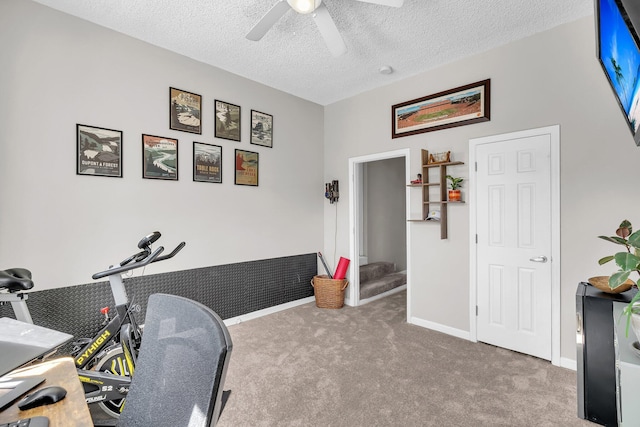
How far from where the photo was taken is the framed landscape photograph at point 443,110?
311 centimetres

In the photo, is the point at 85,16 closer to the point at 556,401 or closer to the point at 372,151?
the point at 372,151

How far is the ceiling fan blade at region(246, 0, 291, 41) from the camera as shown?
2.07 meters

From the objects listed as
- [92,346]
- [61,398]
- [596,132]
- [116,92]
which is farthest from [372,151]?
[61,398]

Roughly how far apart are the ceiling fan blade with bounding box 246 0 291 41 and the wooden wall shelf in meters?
2.01

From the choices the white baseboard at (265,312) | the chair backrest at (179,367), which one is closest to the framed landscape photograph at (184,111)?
the white baseboard at (265,312)

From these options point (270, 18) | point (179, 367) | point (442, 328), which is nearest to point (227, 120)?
point (270, 18)

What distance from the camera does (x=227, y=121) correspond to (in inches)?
140

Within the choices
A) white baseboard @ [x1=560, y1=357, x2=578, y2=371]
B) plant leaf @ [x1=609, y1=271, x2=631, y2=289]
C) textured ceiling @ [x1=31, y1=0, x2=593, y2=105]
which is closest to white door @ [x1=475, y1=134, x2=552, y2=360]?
white baseboard @ [x1=560, y1=357, x2=578, y2=371]

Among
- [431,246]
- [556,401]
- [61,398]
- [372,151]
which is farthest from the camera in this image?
[372,151]

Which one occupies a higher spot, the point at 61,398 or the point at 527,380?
the point at 61,398

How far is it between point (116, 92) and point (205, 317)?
→ 2.80m

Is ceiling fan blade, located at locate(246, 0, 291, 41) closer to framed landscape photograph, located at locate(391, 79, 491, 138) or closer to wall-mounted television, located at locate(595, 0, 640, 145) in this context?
wall-mounted television, located at locate(595, 0, 640, 145)

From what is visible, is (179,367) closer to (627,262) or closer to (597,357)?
(627,262)

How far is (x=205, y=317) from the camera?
0.80m
